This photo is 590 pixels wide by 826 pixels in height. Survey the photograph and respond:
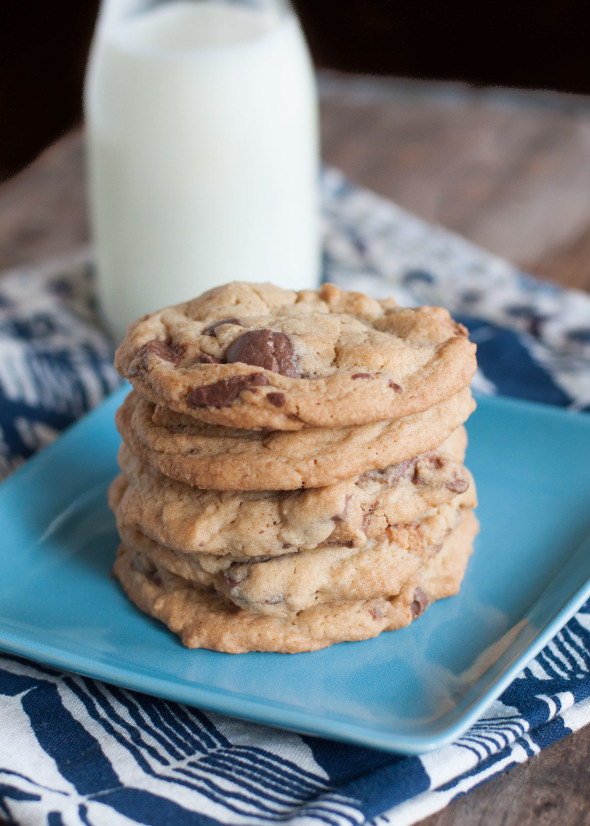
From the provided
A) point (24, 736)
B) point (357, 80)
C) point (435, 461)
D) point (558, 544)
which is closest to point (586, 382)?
point (558, 544)

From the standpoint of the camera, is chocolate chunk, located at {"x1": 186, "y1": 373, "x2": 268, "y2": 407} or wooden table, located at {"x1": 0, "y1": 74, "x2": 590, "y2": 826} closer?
chocolate chunk, located at {"x1": 186, "y1": 373, "x2": 268, "y2": 407}

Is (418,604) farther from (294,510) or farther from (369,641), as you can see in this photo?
(294,510)

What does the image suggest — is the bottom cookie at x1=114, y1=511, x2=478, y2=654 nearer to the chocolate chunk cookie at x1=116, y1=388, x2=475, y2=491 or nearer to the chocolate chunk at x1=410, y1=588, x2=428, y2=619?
the chocolate chunk at x1=410, y1=588, x2=428, y2=619

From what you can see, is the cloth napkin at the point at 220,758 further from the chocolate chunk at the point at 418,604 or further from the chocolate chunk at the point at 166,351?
the chocolate chunk at the point at 166,351

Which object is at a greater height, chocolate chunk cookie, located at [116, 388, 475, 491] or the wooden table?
chocolate chunk cookie, located at [116, 388, 475, 491]

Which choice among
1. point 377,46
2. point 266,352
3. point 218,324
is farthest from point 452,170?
point 377,46

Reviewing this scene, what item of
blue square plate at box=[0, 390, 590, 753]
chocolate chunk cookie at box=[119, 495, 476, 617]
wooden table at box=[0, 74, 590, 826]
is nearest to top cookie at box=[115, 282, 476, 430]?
chocolate chunk cookie at box=[119, 495, 476, 617]
